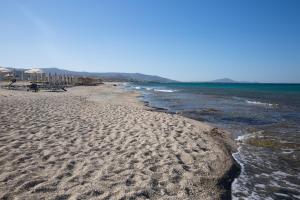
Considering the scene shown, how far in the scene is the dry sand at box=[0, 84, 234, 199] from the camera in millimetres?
4949

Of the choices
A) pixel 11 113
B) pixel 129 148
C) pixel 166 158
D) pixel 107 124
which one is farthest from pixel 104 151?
pixel 11 113

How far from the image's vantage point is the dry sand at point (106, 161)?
4.95 metres

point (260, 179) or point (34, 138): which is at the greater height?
point (34, 138)

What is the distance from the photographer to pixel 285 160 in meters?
8.35

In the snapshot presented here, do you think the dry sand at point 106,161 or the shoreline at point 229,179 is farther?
the shoreline at point 229,179

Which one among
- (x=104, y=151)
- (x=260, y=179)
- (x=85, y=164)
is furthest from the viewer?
(x=104, y=151)

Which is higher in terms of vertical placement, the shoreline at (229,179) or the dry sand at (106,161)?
the dry sand at (106,161)

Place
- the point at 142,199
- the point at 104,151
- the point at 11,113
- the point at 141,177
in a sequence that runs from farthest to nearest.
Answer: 1. the point at 11,113
2. the point at 104,151
3. the point at 141,177
4. the point at 142,199

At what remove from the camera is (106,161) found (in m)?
6.39

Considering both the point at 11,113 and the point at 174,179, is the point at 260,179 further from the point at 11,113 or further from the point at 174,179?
the point at 11,113

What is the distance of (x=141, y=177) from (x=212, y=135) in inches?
231

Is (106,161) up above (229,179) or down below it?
above

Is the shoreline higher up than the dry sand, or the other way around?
the dry sand

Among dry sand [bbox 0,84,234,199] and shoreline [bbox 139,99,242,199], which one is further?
shoreline [bbox 139,99,242,199]
